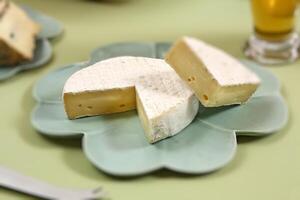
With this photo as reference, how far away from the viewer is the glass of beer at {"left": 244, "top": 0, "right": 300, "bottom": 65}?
2.63ft

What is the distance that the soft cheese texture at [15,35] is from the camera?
786 millimetres

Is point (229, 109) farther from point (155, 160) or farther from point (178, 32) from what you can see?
point (178, 32)

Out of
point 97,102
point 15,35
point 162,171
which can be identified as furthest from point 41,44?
point 162,171

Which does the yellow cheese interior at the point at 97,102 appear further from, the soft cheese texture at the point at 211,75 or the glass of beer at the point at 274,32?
the glass of beer at the point at 274,32

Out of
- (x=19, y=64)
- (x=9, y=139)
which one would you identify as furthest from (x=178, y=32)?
(x=9, y=139)

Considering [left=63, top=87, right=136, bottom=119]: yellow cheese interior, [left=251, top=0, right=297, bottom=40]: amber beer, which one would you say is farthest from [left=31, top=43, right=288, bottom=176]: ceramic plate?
[left=251, top=0, right=297, bottom=40]: amber beer

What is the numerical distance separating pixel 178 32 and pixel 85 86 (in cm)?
28

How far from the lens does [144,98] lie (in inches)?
24.5

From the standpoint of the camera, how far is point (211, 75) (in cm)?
63

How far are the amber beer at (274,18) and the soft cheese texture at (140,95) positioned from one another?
20cm

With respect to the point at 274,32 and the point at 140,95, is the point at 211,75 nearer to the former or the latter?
the point at 140,95

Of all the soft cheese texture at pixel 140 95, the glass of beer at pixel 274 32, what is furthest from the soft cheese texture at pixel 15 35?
the glass of beer at pixel 274 32

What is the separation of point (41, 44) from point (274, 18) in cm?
33

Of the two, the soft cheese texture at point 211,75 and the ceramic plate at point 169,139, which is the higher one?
the soft cheese texture at point 211,75
